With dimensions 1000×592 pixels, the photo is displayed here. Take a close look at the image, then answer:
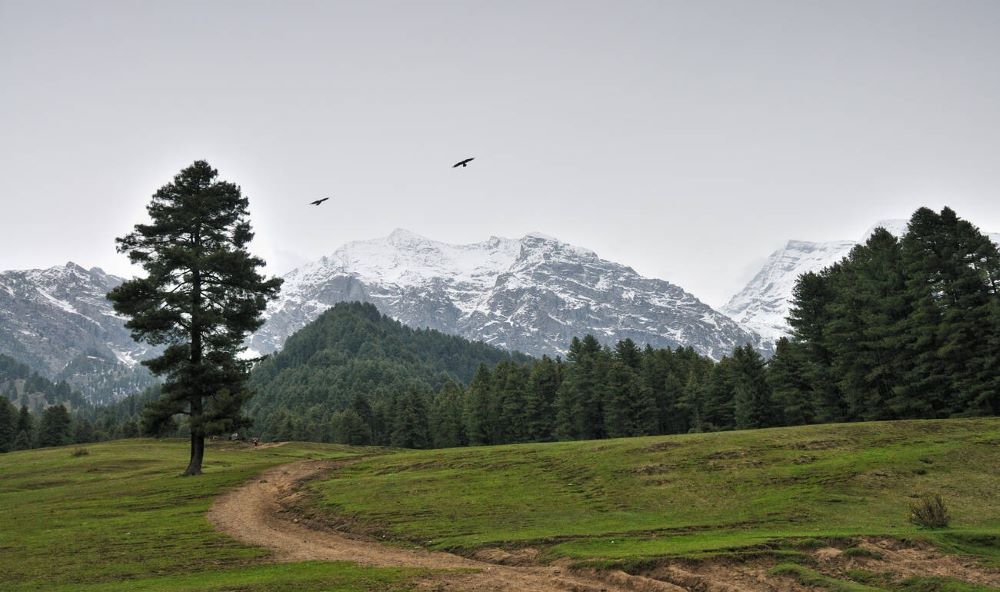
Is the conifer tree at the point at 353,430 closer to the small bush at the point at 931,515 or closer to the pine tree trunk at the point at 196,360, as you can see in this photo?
the pine tree trunk at the point at 196,360

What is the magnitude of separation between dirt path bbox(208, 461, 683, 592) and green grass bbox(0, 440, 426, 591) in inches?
41.6

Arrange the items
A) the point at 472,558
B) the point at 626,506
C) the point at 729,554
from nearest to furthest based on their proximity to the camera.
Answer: the point at 729,554
the point at 472,558
the point at 626,506

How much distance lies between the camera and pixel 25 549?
22422mm

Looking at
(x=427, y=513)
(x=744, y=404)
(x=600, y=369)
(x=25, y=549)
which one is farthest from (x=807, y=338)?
(x=25, y=549)

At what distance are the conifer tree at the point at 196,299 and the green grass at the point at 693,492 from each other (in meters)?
11.3

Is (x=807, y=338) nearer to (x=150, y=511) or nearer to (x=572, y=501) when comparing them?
(x=572, y=501)

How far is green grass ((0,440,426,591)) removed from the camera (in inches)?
692

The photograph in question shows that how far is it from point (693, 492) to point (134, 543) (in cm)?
2319

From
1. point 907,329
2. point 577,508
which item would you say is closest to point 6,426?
point 577,508

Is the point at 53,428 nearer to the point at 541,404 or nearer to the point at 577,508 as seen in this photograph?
the point at 541,404

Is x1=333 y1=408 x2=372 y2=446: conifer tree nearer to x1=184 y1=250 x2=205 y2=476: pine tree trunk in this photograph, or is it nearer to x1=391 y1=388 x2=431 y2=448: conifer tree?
x1=391 y1=388 x2=431 y2=448: conifer tree

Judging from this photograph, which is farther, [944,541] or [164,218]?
[164,218]

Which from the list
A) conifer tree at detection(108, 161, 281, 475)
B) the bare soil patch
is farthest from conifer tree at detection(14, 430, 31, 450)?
the bare soil patch

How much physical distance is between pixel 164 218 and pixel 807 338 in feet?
219
